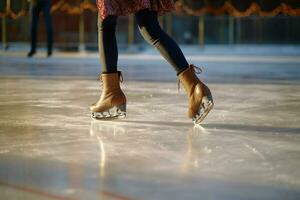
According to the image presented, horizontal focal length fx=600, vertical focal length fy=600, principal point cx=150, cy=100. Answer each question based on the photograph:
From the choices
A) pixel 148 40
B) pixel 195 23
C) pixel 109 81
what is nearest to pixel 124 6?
pixel 148 40

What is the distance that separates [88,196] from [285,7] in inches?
293

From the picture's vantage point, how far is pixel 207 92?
6.54 ft

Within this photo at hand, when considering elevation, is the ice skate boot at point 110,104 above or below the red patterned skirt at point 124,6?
below

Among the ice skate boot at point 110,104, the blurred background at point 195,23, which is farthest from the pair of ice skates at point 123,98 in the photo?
the blurred background at point 195,23

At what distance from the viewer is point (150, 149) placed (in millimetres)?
1527

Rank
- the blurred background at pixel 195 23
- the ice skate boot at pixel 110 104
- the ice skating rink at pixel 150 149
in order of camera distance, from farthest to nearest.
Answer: the blurred background at pixel 195 23 < the ice skate boot at pixel 110 104 < the ice skating rink at pixel 150 149

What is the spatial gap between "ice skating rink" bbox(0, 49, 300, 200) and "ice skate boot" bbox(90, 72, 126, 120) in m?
0.05

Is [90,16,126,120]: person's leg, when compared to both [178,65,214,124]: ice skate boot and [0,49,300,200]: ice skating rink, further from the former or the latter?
[178,65,214,124]: ice skate boot

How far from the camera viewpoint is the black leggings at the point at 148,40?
2045mm

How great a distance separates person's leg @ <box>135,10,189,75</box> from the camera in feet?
6.70

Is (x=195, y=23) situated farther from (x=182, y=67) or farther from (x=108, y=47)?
(x=182, y=67)

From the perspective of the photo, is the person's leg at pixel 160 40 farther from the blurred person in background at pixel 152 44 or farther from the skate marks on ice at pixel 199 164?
the skate marks on ice at pixel 199 164

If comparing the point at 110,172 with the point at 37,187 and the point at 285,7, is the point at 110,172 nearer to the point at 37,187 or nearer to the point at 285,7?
the point at 37,187

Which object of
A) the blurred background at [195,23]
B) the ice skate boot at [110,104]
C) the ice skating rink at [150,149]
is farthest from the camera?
the blurred background at [195,23]
